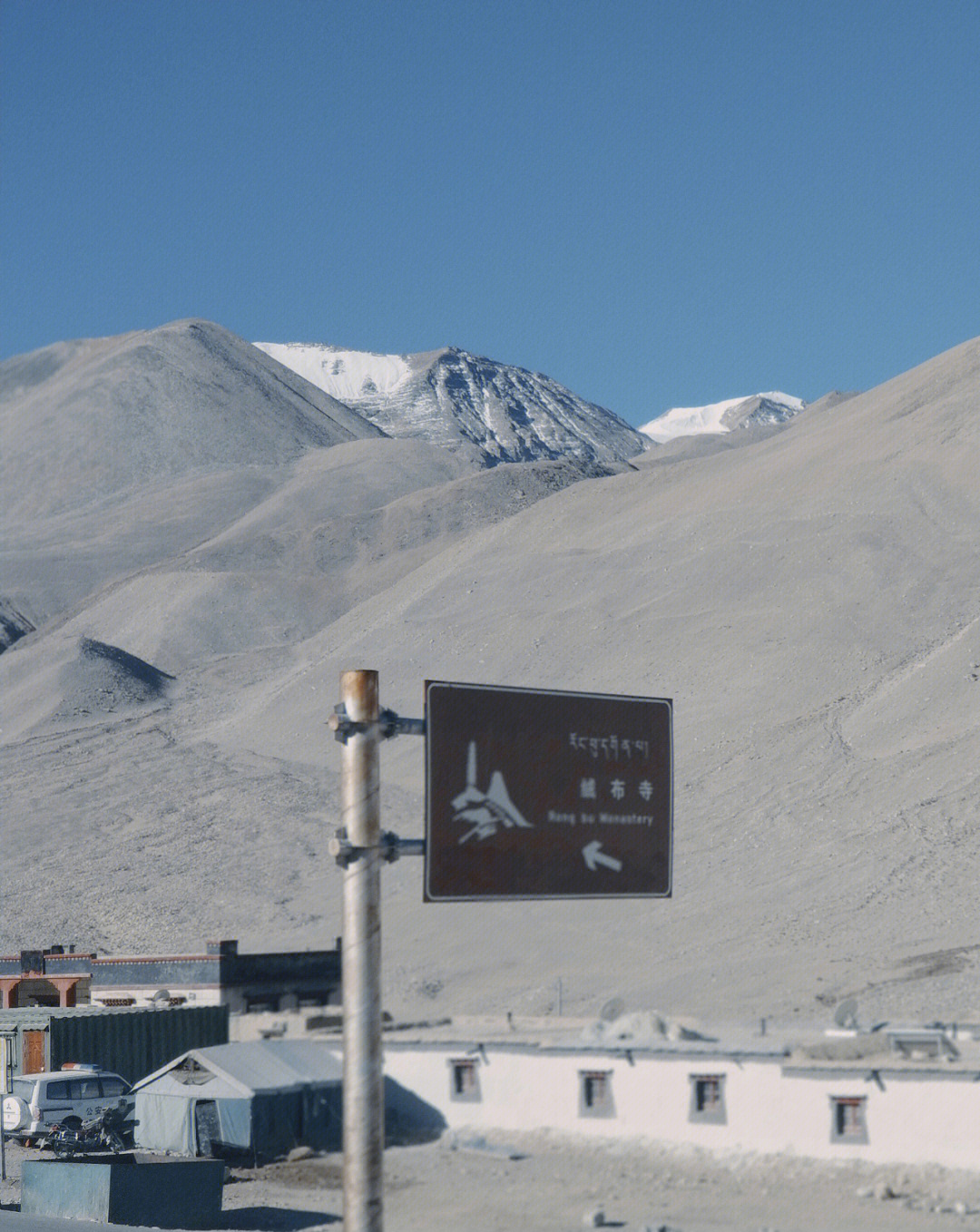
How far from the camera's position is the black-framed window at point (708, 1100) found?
1089 inches

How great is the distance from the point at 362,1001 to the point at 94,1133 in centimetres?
2373

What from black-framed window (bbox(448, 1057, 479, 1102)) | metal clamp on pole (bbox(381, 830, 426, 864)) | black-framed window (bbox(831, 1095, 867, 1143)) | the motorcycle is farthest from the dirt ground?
metal clamp on pole (bbox(381, 830, 426, 864))

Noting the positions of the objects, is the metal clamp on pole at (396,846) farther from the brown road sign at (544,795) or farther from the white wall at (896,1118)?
the white wall at (896,1118)

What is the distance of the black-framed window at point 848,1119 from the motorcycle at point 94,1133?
1184 cm

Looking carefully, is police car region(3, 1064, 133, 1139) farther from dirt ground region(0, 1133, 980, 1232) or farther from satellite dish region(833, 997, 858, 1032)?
satellite dish region(833, 997, 858, 1032)

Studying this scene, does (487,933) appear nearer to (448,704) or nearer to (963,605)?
(963,605)

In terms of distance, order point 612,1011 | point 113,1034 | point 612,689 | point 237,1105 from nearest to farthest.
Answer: point 237,1105, point 612,1011, point 113,1034, point 612,689

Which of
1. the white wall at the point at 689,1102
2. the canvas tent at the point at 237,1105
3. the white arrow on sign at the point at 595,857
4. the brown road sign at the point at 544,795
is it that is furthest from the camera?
the canvas tent at the point at 237,1105

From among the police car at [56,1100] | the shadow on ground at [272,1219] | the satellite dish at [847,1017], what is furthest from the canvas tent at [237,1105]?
the satellite dish at [847,1017]

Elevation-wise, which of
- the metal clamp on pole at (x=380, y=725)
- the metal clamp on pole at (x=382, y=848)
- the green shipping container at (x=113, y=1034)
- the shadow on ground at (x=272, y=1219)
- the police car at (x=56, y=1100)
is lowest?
the shadow on ground at (x=272, y=1219)

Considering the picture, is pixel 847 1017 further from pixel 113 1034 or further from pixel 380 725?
pixel 380 725

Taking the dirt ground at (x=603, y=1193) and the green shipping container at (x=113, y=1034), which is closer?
the dirt ground at (x=603, y=1193)

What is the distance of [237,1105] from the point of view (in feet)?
98.1

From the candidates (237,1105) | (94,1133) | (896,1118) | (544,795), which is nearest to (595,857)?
(544,795)
